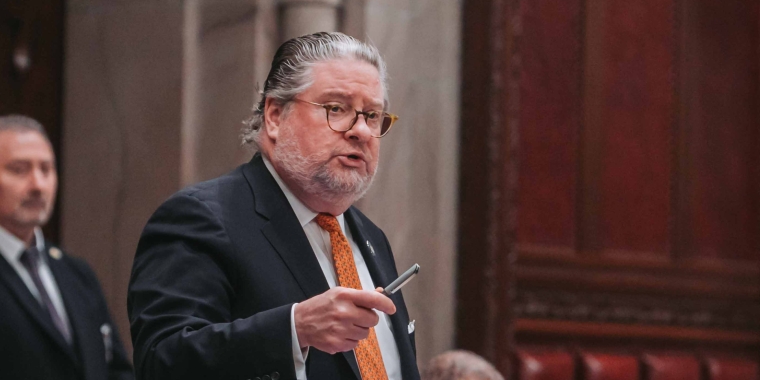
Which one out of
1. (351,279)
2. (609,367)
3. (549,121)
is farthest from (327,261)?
(609,367)

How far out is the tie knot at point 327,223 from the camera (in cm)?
233

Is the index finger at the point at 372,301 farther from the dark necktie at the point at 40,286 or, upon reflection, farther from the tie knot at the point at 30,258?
the tie knot at the point at 30,258

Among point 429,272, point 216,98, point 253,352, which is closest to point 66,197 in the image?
point 216,98

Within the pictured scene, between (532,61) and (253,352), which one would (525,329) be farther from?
(253,352)

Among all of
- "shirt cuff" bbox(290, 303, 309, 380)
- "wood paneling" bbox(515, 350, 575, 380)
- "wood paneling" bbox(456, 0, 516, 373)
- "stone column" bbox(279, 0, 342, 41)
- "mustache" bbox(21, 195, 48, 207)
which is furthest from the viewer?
"wood paneling" bbox(515, 350, 575, 380)

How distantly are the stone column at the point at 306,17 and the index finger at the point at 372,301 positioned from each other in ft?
Result: 8.29

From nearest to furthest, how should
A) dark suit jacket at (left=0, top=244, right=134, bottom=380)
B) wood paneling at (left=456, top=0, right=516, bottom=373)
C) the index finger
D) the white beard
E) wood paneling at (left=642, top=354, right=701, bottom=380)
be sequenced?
the index finger, the white beard, dark suit jacket at (left=0, top=244, right=134, bottom=380), wood paneling at (left=456, top=0, right=516, bottom=373), wood paneling at (left=642, top=354, right=701, bottom=380)

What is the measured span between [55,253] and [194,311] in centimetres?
197

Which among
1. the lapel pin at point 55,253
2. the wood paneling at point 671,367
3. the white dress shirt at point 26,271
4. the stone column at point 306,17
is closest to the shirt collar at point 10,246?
the white dress shirt at point 26,271

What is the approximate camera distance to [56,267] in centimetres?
369

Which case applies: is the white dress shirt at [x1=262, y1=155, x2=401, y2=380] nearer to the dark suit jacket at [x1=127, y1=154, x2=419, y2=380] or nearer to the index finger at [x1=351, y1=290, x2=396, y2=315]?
the dark suit jacket at [x1=127, y1=154, x2=419, y2=380]

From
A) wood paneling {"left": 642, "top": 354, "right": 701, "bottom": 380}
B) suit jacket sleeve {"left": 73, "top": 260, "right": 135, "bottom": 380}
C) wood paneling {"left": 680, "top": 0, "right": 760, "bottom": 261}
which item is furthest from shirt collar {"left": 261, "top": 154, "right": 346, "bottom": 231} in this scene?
wood paneling {"left": 680, "top": 0, "right": 760, "bottom": 261}

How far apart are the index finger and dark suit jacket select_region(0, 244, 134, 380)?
1919 mm

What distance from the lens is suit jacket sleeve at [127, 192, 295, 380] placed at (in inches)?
73.4
